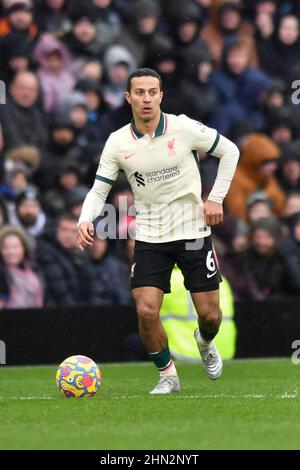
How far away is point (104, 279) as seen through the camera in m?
13.1

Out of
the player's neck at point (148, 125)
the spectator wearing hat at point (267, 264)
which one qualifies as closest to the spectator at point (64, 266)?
the spectator wearing hat at point (267, 264)

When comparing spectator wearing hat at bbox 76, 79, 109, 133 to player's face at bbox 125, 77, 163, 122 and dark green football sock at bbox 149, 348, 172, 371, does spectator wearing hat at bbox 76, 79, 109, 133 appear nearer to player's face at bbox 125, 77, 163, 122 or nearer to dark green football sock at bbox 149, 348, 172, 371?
player's face at bbox 125, 77, 163, 122

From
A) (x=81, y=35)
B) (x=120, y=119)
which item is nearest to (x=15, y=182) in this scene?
(x=120, y=119)

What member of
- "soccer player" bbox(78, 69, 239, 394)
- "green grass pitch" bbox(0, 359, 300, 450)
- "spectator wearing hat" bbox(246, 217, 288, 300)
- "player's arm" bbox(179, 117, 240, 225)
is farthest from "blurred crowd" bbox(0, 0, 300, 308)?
"player's arm" bbox(179, 117, 240, 225)

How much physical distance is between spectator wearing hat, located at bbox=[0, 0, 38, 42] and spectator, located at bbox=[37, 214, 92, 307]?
2.23 m

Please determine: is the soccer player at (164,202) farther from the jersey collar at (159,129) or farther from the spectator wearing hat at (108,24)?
the spectator wearing hat at (108,24)

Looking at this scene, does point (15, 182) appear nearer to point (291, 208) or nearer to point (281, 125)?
point (291, 208)

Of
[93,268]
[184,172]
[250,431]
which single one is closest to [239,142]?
[93,268]

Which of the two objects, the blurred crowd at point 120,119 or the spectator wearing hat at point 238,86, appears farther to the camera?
the spectator wearing hat at point 238,86

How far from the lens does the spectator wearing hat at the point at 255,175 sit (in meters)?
14.5

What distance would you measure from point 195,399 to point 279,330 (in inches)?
187

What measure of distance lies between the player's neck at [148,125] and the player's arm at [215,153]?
22 centimetres

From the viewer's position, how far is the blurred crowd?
1298 centimetres

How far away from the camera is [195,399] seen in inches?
338
